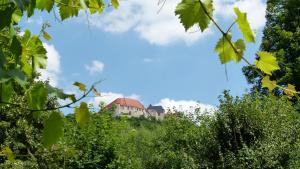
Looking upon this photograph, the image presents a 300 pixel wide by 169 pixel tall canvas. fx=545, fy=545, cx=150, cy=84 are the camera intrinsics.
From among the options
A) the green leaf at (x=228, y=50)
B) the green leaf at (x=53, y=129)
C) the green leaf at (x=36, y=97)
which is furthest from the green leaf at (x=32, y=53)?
the green leaf at (x=228, y=50)

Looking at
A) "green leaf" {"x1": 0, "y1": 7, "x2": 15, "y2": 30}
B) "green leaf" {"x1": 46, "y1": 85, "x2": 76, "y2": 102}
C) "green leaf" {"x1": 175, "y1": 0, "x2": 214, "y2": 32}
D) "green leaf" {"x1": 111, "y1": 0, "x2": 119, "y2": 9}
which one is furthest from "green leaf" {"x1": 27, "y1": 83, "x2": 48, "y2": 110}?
"green leaf" {"x1": 111, "y1": 0, "x2": 119, "y2": 9}

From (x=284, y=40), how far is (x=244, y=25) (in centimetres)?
2841

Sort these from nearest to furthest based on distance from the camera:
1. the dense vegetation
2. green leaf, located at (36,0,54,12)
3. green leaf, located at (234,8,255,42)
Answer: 1. green leaf, located at (234,8,255,42)
2. green leaf, located at (36,0,54,12)
3. the dense vegetation

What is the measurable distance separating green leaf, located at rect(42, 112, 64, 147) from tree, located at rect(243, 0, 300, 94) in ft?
84.3

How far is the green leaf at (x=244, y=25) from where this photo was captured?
1.01m

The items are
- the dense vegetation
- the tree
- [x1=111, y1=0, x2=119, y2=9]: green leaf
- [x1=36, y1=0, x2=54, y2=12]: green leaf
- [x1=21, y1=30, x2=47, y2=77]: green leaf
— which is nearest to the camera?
[x1=21, y1=30, x2=47, y2=77]: green leaf

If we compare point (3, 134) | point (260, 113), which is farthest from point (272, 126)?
point (3, 134)

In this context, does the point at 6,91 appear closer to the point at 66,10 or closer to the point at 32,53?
the point at 32,53

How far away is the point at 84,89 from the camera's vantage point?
1285mm

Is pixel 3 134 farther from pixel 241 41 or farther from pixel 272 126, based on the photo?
pixel 241 41

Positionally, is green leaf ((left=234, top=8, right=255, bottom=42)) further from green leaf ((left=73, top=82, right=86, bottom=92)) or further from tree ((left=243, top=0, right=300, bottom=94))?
tree ((left=243, top=0, right=300, bottom=94))

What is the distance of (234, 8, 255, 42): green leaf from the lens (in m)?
1.01

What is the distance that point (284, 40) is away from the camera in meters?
28.5

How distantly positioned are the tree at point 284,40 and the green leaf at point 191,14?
25693mm
